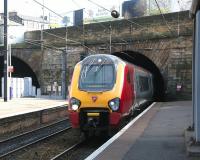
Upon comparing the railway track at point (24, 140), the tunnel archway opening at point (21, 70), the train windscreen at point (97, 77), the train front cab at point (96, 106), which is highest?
the tunnel archway opening at point (21, 70)

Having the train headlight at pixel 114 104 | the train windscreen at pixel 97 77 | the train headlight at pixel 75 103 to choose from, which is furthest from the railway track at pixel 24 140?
the train headlight at pixel 114 104

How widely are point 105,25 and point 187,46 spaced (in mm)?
7403

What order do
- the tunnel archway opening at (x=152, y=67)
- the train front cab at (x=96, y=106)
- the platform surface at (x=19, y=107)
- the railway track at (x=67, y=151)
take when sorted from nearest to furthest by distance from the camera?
the railway track at (x=67, y=151)
the train front cab at (x=96, y=106)
the platform surface at (x=19, y=107)
the tunnel archway opening at (x=152, y=67)

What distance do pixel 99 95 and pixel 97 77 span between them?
3.13 feet

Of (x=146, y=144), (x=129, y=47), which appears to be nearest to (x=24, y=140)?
(x=146, y=144)

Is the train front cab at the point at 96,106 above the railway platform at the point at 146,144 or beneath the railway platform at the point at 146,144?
above

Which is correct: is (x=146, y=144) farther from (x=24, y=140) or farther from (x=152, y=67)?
(x=152, y=67)

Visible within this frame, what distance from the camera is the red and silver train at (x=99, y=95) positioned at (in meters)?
15.0

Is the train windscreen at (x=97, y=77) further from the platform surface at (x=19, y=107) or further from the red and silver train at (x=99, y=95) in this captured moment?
the platform surface at (x=19, y=107)

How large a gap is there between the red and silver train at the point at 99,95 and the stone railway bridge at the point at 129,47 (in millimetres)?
20451

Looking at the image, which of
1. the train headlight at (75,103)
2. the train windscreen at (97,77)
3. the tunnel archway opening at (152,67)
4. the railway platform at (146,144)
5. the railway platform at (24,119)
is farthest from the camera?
the tunnel archway opening at (152,67)

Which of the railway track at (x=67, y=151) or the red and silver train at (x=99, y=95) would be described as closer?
the railway track at (x=67, y=151)

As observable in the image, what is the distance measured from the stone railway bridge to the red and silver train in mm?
20451

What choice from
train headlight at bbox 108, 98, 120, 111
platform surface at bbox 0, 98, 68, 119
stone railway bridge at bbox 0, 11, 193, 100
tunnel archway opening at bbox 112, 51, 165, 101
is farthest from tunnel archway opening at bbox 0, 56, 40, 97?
train headlight at bbox 108, 98, 120, 111
